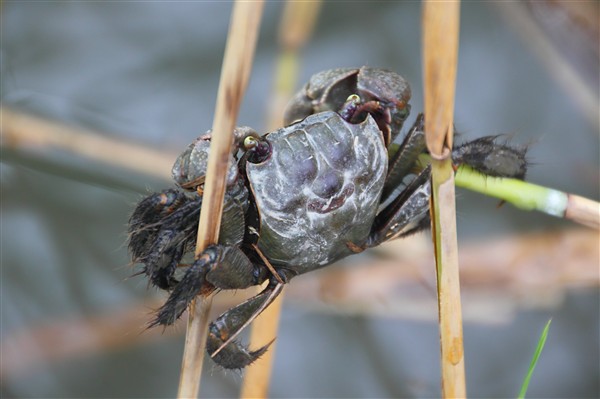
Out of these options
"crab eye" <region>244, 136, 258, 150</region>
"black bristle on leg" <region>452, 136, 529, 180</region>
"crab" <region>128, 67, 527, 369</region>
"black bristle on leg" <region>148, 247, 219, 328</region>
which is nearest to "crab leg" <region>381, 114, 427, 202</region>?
"crab" <region>128, 67, 527, 369</region>

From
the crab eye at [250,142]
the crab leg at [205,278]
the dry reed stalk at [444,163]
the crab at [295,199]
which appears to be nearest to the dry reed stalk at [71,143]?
the crab at [295,199]

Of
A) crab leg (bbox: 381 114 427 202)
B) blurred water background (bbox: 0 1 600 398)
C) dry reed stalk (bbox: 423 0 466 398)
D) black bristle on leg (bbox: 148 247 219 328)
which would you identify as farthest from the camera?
blurred water background (bbox: 0 1 600 398)

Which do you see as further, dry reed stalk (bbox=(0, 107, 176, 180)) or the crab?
dry reed stalk (bbox=(0, 107, 176, 180))

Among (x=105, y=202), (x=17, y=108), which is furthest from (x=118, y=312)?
(x=17, y=108)

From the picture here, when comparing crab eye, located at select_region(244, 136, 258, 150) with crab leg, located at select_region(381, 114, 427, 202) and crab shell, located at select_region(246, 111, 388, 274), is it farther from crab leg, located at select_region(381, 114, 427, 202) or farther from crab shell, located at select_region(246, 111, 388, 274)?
crab leg, located at select_region(381, 114, 427, 202)

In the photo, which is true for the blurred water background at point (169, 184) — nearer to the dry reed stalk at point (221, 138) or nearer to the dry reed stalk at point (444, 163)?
the dry reed stalk at point (221, 138)

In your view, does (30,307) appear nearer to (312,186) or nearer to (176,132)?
(176,132)

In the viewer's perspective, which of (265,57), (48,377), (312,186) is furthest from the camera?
(265,57)
